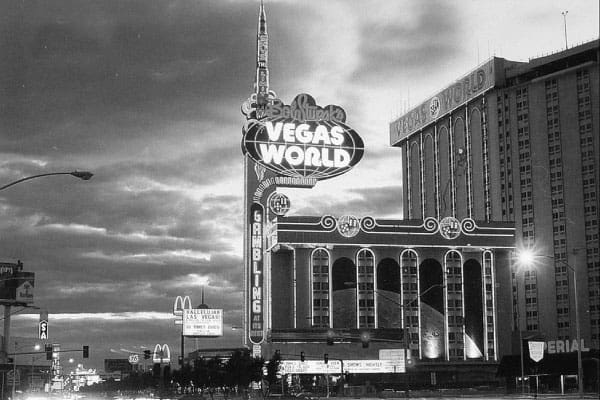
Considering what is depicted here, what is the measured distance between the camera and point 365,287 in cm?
15725

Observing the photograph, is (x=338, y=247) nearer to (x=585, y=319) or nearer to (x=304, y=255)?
(x=304, y=255)

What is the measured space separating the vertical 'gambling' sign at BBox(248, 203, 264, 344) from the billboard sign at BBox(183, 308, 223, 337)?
38.7 feet

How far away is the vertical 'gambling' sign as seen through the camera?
149m

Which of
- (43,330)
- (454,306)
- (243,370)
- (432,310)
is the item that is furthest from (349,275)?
(43,330)

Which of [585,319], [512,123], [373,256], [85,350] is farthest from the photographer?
[512,123]

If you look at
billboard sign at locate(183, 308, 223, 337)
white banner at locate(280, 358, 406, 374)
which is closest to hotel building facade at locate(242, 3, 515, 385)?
white banner at locate(280, 358, 406, 374)

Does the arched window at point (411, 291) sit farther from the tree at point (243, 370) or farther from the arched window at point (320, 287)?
the tree at point (243, 370)

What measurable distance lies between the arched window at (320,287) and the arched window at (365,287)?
18.6 feet

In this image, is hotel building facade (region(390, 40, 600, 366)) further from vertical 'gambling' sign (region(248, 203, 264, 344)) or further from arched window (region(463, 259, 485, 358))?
vertical 'gambling' sign (region(248, 203, 264, 344))

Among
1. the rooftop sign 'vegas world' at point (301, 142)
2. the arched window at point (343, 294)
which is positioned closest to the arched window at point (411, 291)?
the arched window at point (343, 294)

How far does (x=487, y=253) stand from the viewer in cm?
16375

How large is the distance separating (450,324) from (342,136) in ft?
126

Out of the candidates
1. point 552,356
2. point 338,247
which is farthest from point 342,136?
point 552,356

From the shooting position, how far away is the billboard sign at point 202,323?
515ft
